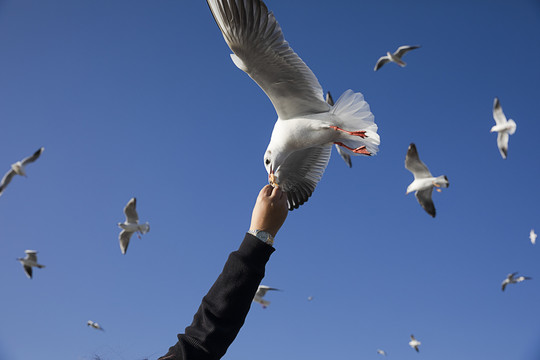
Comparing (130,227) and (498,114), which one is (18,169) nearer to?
(130,227)

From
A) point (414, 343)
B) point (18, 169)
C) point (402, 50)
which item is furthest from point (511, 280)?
point (18, 169)

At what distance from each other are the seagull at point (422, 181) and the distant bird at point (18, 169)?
362cm

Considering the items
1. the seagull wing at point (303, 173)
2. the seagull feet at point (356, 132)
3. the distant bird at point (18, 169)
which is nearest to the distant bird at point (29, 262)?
the distant bird at point (18, 169)

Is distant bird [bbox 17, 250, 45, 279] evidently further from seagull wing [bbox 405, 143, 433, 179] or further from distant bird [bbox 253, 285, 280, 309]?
seagull wing [bbox 405, 143, 433, 179]

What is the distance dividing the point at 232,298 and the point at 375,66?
5.39 meters

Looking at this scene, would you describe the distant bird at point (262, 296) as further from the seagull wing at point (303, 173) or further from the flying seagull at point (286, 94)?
the flying seagull at point (286, 94)

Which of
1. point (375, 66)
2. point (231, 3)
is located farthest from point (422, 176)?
point (375, 66)

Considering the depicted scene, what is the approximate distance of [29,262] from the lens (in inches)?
251

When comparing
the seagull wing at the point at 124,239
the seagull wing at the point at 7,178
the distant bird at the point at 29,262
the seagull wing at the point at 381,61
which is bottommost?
the distant bird at the point at 29,262

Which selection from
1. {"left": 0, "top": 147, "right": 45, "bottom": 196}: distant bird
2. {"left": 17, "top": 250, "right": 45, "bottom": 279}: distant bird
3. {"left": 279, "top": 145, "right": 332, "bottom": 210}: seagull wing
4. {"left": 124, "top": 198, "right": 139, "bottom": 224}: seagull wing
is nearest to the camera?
{"left": 279, "top": 145, "right": 332, "bottom": 210}: seagull wing

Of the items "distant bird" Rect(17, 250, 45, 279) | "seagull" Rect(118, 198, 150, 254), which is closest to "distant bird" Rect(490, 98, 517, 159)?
"seagull" Rect(118, 198, 150, 254)

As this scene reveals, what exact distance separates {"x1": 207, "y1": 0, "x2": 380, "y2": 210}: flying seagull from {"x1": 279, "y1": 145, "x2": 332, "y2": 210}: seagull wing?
0.51m

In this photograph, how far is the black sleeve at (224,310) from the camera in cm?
89

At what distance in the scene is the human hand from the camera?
109 centimetres
